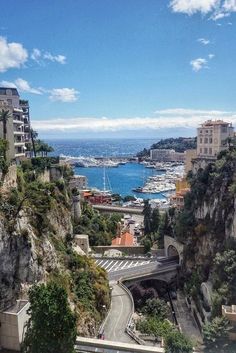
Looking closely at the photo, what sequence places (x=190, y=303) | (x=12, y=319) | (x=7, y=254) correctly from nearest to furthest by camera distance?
(x=12, y=319) < (x=7, y=254) < (x=190, y=303)

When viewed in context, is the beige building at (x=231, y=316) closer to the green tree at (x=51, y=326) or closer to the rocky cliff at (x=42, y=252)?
the rocky cliff at (x=42, y=252)

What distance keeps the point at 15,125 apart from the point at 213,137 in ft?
97.3

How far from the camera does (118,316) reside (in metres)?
31.1

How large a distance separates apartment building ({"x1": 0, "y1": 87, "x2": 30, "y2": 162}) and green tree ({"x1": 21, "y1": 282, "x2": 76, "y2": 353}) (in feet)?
53.1

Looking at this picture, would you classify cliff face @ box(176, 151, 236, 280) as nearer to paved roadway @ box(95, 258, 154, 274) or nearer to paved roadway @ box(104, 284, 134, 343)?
paved roadway @ box(95, 258, 154, 274)

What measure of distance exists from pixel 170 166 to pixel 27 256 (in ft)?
532

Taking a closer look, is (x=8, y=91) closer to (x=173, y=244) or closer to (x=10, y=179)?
(x=10, y=179)

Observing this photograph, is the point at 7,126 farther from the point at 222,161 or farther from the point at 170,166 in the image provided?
the point at 170,166

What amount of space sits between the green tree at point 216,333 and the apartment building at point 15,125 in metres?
21.4

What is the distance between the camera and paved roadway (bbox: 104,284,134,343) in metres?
27.9

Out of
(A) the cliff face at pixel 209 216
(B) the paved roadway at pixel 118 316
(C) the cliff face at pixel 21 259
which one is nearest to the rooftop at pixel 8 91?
(C) the cliff face at pixel 21 259

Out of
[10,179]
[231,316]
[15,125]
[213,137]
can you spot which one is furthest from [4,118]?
[213,137]

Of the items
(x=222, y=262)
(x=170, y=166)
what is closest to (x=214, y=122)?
(x=222, y=262)

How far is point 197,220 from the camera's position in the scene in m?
42.6
